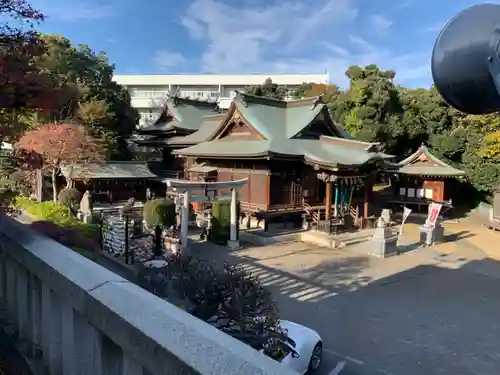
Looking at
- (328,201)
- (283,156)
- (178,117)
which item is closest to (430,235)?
(328,201)

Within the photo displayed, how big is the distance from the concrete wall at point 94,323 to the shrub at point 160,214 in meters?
14.1

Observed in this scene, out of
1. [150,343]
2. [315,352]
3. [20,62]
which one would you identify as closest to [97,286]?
[150,343]

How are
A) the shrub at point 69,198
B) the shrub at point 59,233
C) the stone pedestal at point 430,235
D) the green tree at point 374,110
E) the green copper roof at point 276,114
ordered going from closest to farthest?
the shrub at point 59,233, the stone pedestal at point 430,235, the shrub at point 69,198, the green copper roof at point 276,114, the green tree at point 374,110

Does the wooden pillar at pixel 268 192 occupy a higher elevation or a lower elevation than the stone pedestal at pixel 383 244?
higher

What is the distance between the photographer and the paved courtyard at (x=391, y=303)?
7.44 m

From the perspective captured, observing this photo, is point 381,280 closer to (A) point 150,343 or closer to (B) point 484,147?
(A) point 150,343

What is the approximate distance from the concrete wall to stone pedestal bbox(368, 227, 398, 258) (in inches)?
569

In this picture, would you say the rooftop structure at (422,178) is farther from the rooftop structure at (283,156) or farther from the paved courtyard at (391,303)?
the paved courtyard at (391,303)

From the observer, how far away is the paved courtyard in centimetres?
744

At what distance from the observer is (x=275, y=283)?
448 inches

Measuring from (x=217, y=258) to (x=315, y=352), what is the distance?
8.05 metres

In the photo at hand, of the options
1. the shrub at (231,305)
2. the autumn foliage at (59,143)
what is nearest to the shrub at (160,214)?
the autumn foliage at (59,143)

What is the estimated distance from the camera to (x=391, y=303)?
1039cm

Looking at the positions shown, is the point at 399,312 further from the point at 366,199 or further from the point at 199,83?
the point at 199,83
